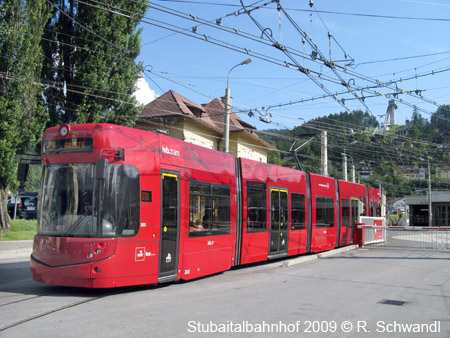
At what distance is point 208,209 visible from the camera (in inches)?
424

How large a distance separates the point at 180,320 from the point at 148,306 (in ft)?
3.76

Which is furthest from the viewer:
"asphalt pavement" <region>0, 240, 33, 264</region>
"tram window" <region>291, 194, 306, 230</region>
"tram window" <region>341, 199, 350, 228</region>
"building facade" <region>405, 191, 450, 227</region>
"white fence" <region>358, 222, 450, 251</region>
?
"building facade" <region>405, 191, 450, 227</region>

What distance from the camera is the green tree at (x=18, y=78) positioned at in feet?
60.8

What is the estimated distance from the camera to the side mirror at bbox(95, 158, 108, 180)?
7.62m

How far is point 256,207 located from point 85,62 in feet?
45.4

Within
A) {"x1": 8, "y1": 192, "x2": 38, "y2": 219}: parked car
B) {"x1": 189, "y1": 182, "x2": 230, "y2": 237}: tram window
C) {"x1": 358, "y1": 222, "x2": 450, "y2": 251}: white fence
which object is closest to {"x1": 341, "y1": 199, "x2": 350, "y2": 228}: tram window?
{"x1": 358, "y1": 222, "x2": 450, "y2": 251}: white fence

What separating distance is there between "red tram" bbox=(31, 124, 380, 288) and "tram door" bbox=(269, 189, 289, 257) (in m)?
1.90

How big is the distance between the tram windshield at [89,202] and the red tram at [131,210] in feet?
0.06

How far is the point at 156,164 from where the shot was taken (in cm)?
909

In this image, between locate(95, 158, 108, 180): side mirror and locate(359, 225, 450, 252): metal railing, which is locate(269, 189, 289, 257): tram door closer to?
locate(95, 158, 108, 180): side mirror

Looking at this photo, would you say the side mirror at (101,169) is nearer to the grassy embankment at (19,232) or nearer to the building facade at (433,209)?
the grassy embankment at (19,232)

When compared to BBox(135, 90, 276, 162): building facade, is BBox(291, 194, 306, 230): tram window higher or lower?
lower

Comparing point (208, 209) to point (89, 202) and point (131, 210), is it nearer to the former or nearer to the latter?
point (131, 210)

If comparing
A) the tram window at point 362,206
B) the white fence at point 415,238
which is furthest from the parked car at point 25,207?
the white fence at point 415,238
